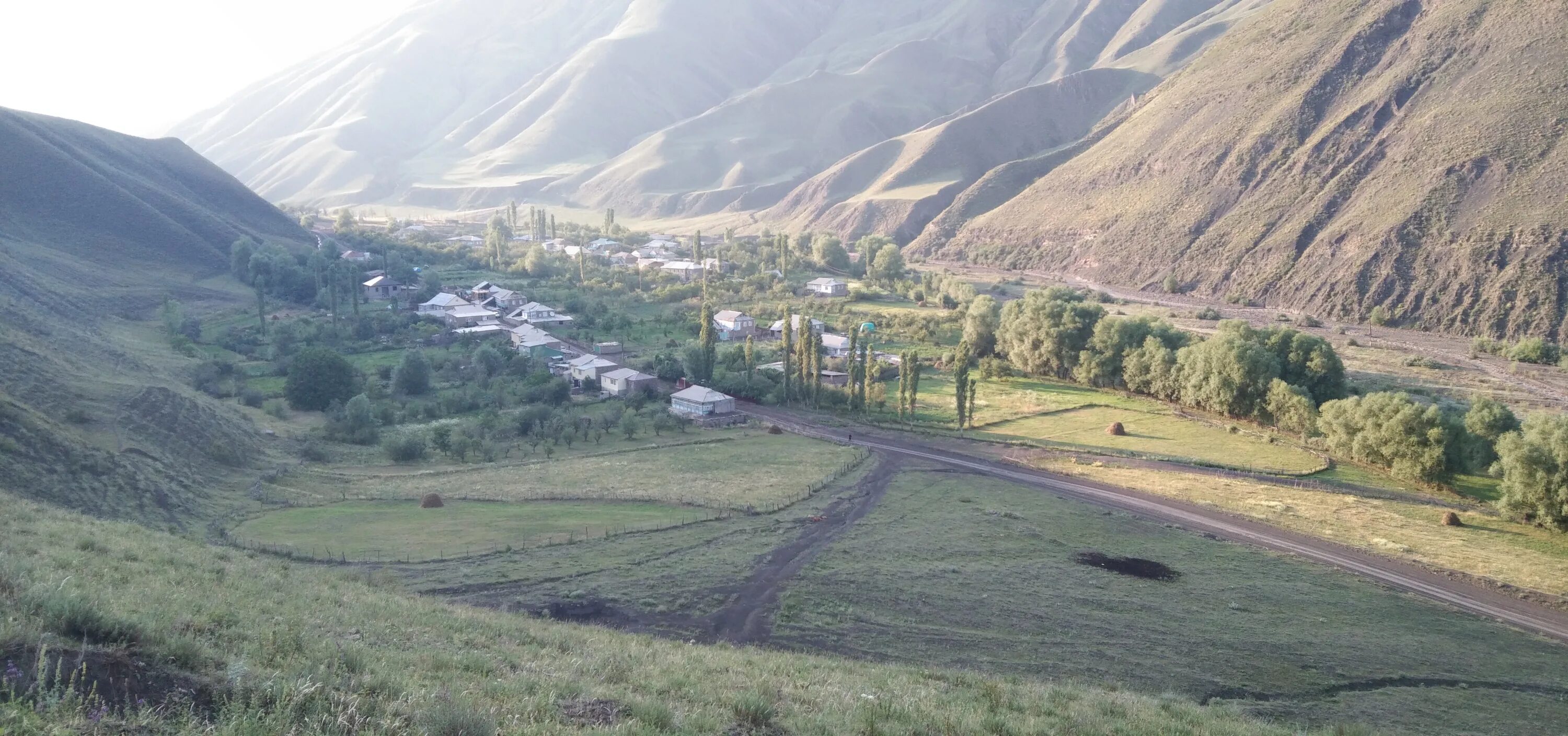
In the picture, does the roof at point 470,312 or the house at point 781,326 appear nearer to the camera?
the house at point 781,326

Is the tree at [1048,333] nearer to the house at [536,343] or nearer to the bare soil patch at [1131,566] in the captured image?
the house at [536,343]

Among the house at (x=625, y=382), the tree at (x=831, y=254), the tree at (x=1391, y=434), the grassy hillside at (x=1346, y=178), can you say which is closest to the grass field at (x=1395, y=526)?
the tree at (x=1391, y=434)

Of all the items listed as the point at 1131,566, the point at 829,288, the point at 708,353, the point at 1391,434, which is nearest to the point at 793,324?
the point at 829,288

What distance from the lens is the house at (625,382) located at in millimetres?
61969

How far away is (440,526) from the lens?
32.9 m

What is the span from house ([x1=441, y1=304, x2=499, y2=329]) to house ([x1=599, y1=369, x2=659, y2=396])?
2549 centimetres

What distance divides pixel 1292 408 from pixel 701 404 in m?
35.4

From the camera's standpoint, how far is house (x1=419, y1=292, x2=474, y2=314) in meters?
88.3

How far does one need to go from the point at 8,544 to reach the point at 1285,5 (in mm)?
149851

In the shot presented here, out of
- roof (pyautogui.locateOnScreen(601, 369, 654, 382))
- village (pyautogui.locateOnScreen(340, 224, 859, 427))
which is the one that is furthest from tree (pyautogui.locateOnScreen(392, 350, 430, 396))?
roof (pyautogui.locateOnScreen(601, 369, 654, 382))

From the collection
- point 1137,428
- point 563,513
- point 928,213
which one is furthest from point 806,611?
point 928,213

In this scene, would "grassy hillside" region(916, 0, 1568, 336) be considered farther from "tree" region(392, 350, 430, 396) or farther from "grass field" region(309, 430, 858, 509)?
"tree" region(392, 350, 430, 396)

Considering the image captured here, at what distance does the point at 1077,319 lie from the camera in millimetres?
68750

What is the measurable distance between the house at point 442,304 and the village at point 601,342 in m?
0.10
